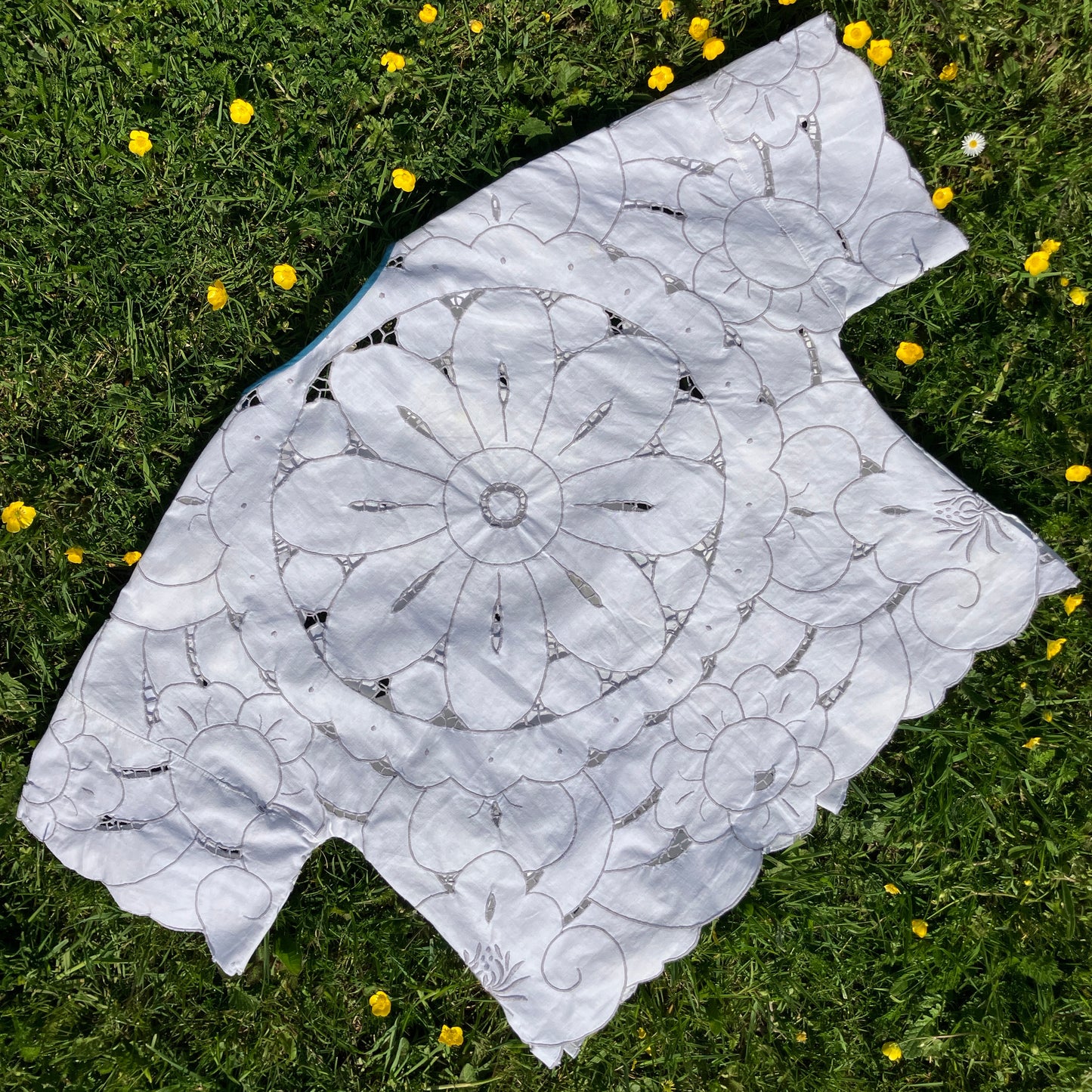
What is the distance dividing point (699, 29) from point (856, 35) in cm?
30

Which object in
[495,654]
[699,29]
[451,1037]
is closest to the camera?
[495,654]

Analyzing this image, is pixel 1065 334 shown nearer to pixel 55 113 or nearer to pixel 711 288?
pixel 711 288

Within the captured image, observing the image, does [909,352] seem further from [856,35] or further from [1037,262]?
[856,35]

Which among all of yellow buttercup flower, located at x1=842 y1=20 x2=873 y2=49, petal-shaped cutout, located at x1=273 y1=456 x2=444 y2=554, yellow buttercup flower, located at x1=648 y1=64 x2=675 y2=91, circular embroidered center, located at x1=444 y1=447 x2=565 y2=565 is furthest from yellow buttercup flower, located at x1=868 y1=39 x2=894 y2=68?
petal-shaped cutout, located at x1=273 y1=456 x2=444 y2=554

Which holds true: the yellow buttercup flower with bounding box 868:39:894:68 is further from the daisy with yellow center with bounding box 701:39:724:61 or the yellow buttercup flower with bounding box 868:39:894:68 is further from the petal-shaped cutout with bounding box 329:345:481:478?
the petal-shaped cutout with bounding box 329:345:481:478

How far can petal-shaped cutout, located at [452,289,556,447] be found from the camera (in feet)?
4.80

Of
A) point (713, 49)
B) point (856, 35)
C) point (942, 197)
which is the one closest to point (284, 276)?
point (713, 49)

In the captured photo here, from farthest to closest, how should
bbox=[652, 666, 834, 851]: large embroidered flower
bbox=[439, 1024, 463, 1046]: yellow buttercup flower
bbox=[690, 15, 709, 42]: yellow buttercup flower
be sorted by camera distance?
bbox=[690, 15, 709, 42]: yellow buttercup flower → bbox=[439, 1024, 463, 1046]: yellow buttercup flower → bbox=[652, 666, 834, 851]: large embroidered flower

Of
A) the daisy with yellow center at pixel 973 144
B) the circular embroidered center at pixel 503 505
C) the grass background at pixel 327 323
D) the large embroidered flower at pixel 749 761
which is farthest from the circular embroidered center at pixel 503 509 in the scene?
the daisy with yellow center at pixel 973 144

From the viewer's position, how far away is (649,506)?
4.76 ft

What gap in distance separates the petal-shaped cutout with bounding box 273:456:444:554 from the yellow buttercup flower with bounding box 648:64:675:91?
0.90 meters

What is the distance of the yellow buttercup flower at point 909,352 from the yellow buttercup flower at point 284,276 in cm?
118

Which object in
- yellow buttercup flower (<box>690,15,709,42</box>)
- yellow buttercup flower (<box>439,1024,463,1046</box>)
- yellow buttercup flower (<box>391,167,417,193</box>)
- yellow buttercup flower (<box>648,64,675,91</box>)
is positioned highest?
yellow buttercup flower (<box>690,15,709,42</box>)

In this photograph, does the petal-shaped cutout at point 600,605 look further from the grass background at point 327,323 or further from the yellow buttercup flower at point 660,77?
the yellow buttercup flower at point 660,77
